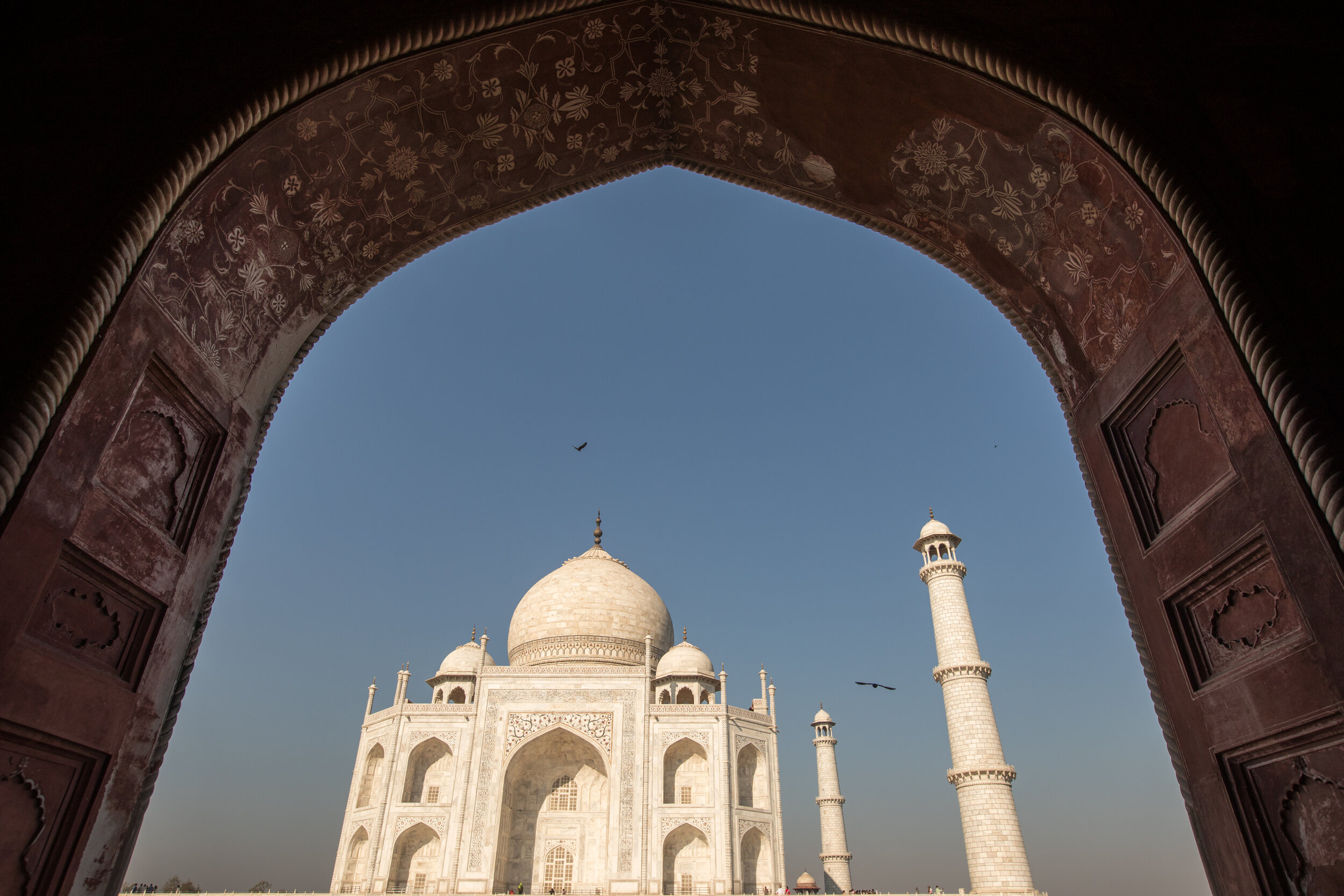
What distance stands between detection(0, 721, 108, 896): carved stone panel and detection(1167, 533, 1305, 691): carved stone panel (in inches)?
154

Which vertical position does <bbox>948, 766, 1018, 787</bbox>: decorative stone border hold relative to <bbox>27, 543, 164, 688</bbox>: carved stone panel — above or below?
above

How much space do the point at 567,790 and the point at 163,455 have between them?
1751 cm

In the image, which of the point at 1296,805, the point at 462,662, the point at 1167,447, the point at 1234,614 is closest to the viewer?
the point at 1296,805

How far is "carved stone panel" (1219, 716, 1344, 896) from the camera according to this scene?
2.25m

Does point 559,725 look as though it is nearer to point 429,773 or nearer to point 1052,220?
point 429,773

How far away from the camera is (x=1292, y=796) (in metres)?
2.43

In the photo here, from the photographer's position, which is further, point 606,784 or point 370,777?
point 370,777

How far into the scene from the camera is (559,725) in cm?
1831

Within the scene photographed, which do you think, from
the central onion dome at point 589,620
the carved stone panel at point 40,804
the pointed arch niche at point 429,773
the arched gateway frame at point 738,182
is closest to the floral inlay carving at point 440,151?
the arched gateway frame at point 738,182

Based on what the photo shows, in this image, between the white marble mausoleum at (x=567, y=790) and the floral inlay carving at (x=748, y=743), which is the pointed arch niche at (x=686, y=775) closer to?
the white marble mausoleum at (x=567, y=790)

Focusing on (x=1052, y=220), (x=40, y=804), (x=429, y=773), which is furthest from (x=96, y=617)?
(x=429, y=773)

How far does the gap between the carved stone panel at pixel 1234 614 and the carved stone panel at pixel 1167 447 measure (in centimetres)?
26

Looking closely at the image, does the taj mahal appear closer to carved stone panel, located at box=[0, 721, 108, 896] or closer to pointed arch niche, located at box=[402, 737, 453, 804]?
pointed arch niche, located at box=[402, 737, 453, 804]

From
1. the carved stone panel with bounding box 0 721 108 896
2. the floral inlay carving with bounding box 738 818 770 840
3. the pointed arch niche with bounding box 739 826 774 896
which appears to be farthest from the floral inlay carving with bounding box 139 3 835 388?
the pointed arch niche with bounding box 739 826 774 896
